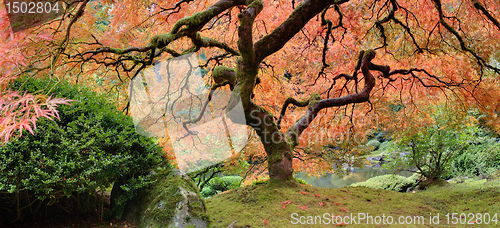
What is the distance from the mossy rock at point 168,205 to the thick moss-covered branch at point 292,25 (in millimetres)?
1781

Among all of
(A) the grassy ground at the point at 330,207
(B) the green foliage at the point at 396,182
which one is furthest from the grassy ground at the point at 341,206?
(B) the green foliage at the point at 396,182

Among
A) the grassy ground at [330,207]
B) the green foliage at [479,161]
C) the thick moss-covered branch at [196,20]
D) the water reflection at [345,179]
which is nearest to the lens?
the grassy ground at [330,207]

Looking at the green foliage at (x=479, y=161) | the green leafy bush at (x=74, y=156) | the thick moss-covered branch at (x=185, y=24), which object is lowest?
the green foliage at (x=479, y=161)

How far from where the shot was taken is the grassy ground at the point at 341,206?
107 inches

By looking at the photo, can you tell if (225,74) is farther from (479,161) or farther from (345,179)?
(345,179)

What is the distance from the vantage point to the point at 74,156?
2.33 meters

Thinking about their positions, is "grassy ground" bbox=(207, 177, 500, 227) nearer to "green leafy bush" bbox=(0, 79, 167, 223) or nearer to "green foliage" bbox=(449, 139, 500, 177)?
"green leafy bush" bbox=(0, 79, 167, 223)

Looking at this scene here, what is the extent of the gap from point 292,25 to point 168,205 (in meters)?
2.38

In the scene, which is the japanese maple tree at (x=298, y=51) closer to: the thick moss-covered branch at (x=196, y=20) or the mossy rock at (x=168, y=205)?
the thick moss-covered branch at (x=196, y=20)

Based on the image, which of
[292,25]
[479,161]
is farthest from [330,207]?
[479,161]

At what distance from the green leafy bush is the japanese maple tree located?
58 centimetres

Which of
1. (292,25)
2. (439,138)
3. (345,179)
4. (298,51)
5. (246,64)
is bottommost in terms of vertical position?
(345,179)

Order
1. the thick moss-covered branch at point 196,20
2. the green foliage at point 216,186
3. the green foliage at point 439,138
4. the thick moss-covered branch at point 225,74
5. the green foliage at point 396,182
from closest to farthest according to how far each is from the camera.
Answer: the thick moss-covered branch at point 196,20, the thick moss-covered branch at point 225,74, the green foliage at point 439,138, the green foliage at point 396,182, the green foliage at point 216,186

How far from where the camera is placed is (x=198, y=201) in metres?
2.75
